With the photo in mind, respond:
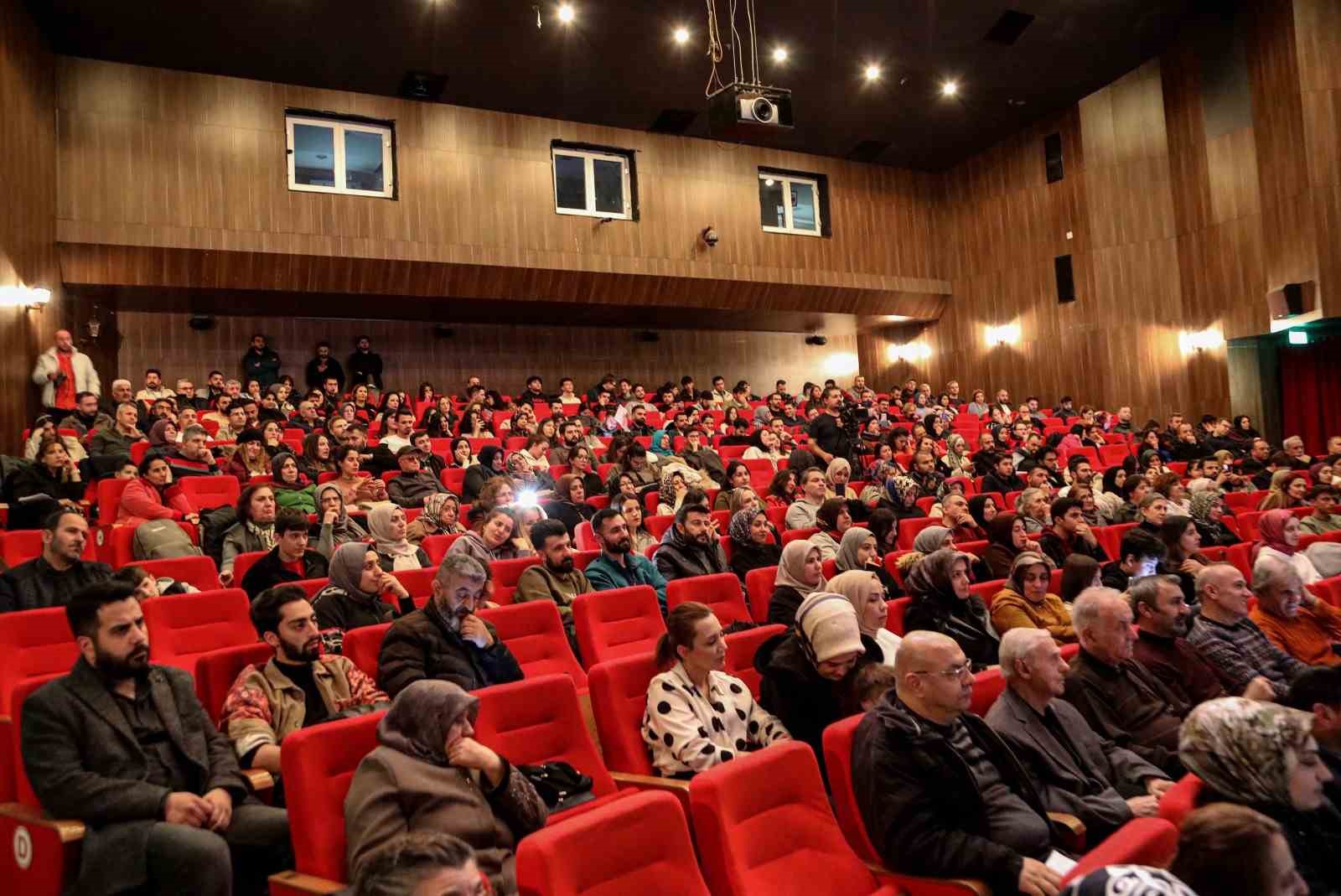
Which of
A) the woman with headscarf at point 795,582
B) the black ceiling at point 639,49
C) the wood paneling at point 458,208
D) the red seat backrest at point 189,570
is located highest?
the black ceiling at point 639,49

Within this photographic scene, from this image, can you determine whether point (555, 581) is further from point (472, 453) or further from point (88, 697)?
point (472, 453)

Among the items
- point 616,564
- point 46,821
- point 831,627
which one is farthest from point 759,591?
point 46,821

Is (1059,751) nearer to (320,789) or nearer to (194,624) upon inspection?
(320,789)

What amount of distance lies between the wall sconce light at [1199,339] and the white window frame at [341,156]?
24.8 feet

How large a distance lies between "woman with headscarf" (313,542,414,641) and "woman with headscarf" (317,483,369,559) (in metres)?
0.93

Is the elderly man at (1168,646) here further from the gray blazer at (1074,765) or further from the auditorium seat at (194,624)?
the auditorium seat at (194,624)

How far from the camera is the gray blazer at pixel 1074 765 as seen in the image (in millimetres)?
2029

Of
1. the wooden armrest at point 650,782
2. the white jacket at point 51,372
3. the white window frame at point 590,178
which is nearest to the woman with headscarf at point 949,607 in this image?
the wooden armrest at point 650,782

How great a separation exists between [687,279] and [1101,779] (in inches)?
304

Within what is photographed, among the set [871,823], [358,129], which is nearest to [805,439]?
[358,129]

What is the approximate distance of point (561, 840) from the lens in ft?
4.62

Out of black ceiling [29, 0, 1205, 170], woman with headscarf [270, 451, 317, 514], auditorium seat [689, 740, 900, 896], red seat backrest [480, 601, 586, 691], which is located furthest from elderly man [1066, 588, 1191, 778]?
black ceiling [29, 0, 1205, 170]

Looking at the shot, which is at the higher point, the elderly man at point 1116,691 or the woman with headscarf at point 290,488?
the woman with headscarf at point 290,488

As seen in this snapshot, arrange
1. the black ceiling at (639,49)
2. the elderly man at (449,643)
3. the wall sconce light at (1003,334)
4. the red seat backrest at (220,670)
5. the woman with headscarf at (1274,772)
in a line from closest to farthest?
the woman with headscarf at (1274,772)
the red seat backrest at (220,670)
the elderly man at (449,643)
the black ceiling at (639,49)
the wall sconce light at (1003,334)
